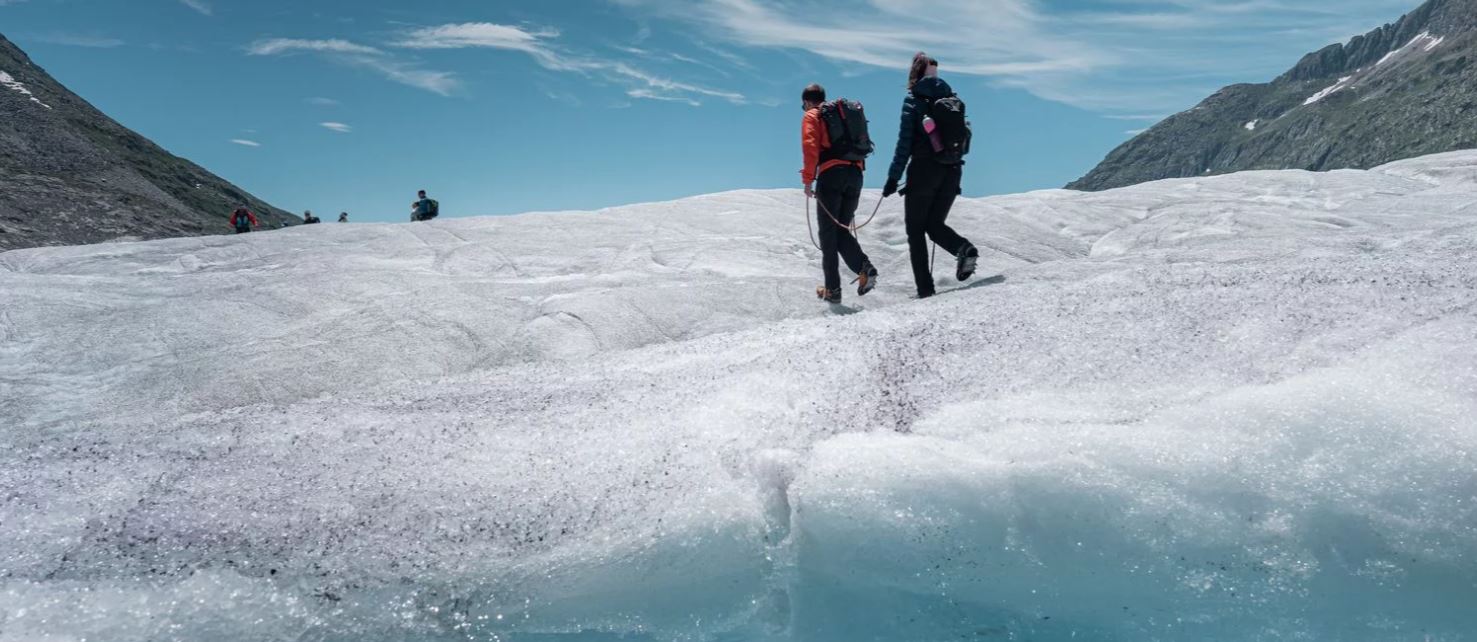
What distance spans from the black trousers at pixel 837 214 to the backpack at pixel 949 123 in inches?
39.1

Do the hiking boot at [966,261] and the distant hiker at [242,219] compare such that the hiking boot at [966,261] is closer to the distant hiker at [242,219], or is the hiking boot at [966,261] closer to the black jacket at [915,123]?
the black jacket at [915,123]

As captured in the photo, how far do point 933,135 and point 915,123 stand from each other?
0.25 meters

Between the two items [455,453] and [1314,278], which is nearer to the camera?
[455,453]

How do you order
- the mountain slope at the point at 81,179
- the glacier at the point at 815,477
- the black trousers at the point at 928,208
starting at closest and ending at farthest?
the glacier at the point at 815,477, the black trousers at the point at 928,208, the mountain slope at the point at 81,179

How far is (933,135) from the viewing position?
364 inches

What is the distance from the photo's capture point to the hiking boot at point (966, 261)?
1023 centimetres

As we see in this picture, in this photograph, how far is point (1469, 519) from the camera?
4.21m

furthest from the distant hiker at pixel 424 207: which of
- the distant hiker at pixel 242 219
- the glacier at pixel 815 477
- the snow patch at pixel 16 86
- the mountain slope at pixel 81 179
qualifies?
the snow patch at pixel 16 86

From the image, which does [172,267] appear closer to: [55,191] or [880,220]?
[880,220]

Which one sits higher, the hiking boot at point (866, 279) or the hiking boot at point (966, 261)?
the hiking boot at point (966, 261)

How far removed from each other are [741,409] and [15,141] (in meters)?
146

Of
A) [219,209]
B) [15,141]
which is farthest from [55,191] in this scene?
[219,209]

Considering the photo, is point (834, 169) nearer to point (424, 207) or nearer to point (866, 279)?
point (866, 279)

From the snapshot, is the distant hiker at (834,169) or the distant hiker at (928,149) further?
the distant hiker at (834,169)
